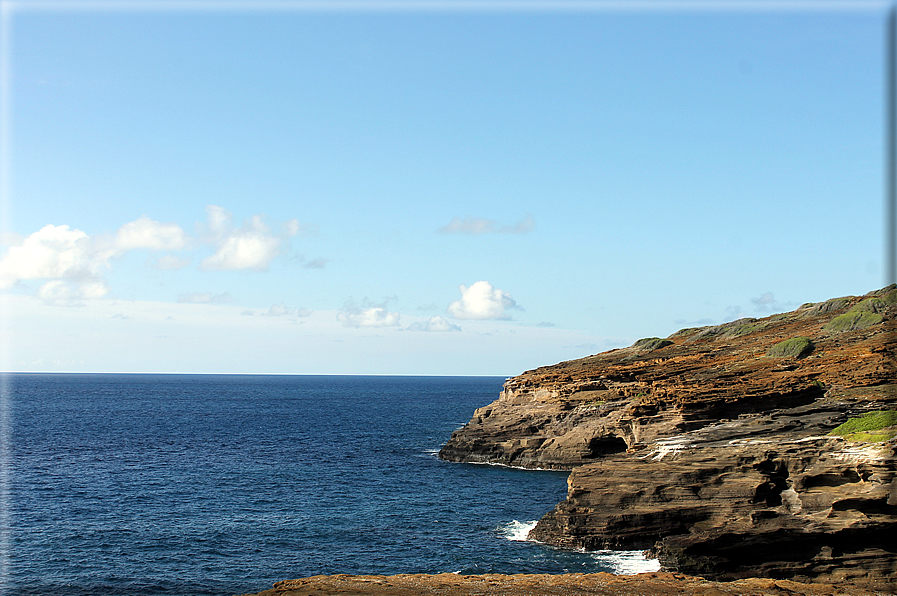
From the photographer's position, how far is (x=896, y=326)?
170 feet

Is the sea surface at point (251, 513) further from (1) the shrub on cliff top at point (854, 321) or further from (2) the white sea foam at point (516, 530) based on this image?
(1) the shrub on cliff top at point (854, 321)

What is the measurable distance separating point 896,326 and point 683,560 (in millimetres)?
30288

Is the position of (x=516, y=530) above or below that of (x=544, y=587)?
below

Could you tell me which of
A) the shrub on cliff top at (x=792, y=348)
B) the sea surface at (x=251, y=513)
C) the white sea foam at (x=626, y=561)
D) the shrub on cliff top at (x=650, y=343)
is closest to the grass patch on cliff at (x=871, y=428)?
the white sea foam at (x=626, y=561)

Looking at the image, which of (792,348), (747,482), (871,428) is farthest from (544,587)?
(792,348)

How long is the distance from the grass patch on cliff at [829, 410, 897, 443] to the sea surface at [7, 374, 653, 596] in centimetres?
1470

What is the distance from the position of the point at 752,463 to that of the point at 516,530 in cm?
1732

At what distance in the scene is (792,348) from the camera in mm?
64062

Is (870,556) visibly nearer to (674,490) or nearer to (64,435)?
(674,490)

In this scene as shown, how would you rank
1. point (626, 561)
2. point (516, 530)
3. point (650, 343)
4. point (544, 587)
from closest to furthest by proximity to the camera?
1. point (544, 587)
2. point (626, 561)
3. point (516, 530)
4. point (650, 343)

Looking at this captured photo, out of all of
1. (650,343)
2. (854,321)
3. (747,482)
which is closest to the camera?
(747,482)

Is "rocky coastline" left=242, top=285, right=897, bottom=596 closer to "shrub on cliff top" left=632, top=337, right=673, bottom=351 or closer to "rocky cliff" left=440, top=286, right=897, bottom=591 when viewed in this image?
"rocky cliff" left=440, top=286, right=897, bottom=591

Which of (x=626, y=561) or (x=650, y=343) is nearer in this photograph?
(x=626, y=561)

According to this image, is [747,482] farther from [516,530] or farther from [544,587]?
[544,587]
